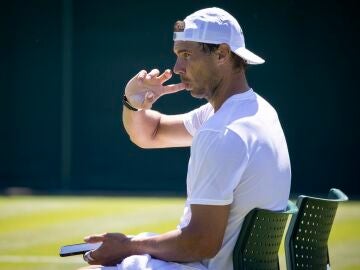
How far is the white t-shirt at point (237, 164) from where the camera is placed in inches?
138

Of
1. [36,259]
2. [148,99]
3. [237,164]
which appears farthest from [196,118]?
[36,259]

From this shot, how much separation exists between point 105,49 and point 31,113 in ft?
5.85

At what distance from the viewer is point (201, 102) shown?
15844mm

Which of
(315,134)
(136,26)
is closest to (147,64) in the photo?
(136,26)

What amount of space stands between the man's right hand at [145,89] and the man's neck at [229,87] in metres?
0.79

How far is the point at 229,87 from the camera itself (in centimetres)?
391

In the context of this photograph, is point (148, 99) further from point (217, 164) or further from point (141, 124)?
point (217, 164)

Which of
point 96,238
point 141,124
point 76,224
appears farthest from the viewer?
point 76,224

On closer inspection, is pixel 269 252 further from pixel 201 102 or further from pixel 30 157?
pixel 30 157

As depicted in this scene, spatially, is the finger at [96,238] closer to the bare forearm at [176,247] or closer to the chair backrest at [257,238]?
the bare forearm at [176,247]

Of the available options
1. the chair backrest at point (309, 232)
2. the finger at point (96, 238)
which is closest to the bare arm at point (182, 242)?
the finger at point (96, 238)

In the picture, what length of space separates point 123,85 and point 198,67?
12.3 meters

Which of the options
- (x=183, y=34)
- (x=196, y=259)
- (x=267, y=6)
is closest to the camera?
(x=196, y=259)

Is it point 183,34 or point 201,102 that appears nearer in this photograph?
point 183,34
